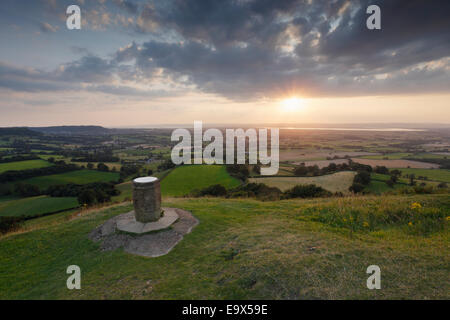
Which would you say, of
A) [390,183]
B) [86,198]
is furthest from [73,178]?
[390,183]

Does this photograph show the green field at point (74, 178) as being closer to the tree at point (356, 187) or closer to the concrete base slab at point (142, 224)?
the concrete base slab at point (142, 224)

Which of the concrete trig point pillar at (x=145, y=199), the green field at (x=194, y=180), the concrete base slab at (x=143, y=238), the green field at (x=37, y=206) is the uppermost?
the concrete trig point pillar at (x=145, y=199)

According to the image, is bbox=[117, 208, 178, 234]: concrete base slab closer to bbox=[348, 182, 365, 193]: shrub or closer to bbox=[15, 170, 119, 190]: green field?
bbox=[348, 182, 365, 193]: shrub

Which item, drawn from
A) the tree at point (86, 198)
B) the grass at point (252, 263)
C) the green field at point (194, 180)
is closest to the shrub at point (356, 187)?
the green field at point (194, 180)

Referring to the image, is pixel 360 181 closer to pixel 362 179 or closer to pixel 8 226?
pixel 362 179

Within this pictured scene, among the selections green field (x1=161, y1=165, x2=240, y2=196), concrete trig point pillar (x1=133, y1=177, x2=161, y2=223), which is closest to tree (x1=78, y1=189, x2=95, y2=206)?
green field (x1=161, y1=165, x2=240, y2=196)
